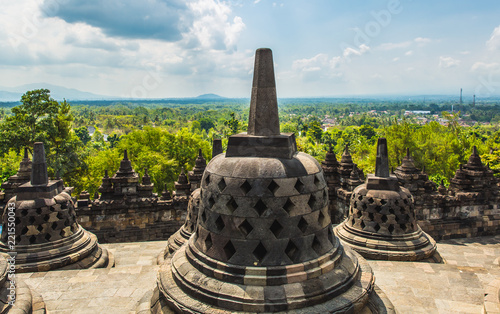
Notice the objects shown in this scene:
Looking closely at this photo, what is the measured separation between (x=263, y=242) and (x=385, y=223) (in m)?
5.87

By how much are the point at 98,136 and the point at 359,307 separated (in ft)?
240

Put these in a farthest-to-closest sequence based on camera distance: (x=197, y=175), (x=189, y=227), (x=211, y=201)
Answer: (x=197, y=175) → (x=189, y=227) → (x=211, y=201)

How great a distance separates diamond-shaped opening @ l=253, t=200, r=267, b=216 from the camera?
461 centimetres

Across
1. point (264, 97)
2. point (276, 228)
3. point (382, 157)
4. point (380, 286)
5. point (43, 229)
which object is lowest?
point (380, 286)

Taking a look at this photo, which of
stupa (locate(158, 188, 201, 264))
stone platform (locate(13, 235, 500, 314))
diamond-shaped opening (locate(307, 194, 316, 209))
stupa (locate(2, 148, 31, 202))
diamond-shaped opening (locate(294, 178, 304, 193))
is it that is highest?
diamond-shaped opening (locate(294, 178, 304, 193))

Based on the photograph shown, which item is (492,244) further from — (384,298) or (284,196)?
(284,196)

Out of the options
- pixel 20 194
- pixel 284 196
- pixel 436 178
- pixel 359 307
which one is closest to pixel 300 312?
pixel 359 307

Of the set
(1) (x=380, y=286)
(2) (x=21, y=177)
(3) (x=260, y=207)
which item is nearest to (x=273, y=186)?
(3) (x=260, y=207)

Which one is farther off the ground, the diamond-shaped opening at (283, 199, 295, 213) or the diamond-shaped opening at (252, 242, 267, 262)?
the diamond-shaped opening at (283, 199, 295, 213)

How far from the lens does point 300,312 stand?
4.29m

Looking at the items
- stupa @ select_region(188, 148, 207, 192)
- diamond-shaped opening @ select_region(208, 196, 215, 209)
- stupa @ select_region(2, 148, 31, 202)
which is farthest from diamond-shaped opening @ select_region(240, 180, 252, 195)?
stupa @ select_region(2, 148, 31, 202)

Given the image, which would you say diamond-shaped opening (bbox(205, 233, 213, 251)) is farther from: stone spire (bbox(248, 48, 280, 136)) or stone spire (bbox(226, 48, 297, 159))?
stone spire (bbox(248, 48, 280, 136))

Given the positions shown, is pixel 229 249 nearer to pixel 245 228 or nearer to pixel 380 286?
pixel 245 228

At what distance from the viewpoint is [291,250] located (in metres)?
4.69
